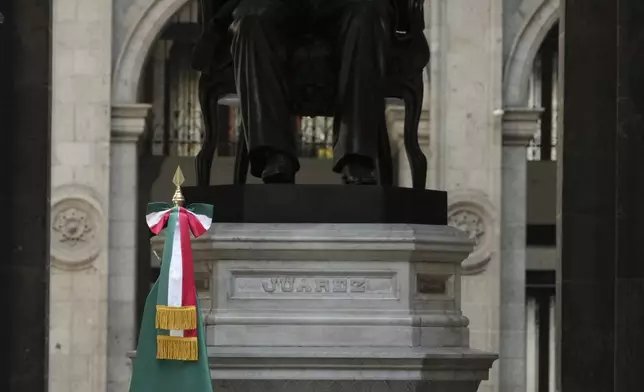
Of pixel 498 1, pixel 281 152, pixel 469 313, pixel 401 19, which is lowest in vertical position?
pixel 469 313

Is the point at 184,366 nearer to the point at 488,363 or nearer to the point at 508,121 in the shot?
the point at 488,363

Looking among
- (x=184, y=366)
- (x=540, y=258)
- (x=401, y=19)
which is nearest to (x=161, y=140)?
(x=540, y=258)

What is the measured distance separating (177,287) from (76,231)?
12.1 m

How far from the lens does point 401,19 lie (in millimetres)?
8852

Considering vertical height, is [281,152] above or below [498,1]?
below

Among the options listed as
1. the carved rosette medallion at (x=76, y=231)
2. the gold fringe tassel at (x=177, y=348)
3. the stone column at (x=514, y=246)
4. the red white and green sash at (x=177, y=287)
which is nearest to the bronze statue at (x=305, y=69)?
the red white and green sash at (x=177, y=287)

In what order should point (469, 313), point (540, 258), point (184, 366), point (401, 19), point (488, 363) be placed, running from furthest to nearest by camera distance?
1. point (540, 258)
2. point (469, 313)
3. point (401, 19)
4. point (488, 363)
5. point (184, 366)

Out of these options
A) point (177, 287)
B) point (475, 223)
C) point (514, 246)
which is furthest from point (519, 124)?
point (177, 287)

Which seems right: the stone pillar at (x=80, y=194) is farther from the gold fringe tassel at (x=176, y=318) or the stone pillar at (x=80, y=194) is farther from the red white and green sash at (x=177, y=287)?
the gold fringe tassel at (x=176, y=318)

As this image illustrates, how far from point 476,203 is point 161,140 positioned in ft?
19.0

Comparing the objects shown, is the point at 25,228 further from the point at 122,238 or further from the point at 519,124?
the point at 519,124

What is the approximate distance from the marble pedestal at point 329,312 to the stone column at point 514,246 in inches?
455

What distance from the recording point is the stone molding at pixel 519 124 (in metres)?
19.4

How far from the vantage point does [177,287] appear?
24.3ft
